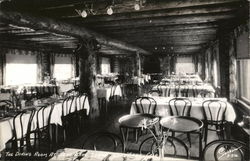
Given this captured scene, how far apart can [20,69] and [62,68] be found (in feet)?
11.9

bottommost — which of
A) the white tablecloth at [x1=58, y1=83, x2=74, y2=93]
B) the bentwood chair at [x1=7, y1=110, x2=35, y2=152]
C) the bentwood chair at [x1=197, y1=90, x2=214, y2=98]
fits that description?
the bentwood chair at [x1=7, y1=110, x2=35, y2=152]

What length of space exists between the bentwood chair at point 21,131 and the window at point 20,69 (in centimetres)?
669

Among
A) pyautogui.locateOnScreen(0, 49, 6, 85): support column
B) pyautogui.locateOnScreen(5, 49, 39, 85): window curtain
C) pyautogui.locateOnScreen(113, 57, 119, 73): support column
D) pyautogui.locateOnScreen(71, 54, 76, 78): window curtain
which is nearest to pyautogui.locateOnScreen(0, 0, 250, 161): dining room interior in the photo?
pyautogui.locateOnScreen(0, 49, 6, 85): support column

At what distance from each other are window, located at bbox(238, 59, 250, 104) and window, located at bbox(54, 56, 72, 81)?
35.6 ft

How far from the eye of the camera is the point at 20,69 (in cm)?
1074

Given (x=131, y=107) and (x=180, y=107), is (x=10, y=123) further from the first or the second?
(x=180, y=107)

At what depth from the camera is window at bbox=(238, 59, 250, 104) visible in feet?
16.6

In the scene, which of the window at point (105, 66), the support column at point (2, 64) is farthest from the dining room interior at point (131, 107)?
→ the window at point (105, 66)

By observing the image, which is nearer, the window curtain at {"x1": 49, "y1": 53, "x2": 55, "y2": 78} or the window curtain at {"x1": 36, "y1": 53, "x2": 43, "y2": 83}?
the window curtain at {"x1": 36, "y1": 53, "x2": 43, "y2": 83}

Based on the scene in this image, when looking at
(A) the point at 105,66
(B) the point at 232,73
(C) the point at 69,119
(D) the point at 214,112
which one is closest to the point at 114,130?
(C) the point at 69,119

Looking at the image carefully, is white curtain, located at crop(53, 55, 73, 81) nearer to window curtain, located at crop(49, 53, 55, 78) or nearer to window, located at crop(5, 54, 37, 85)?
window curtain, located at crop(49, 53, 55, 78)

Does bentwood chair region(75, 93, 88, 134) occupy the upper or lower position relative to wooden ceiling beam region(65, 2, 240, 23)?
lower

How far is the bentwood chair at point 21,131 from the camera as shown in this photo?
148 inches

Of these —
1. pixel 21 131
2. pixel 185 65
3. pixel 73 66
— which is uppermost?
pixel 185 65
